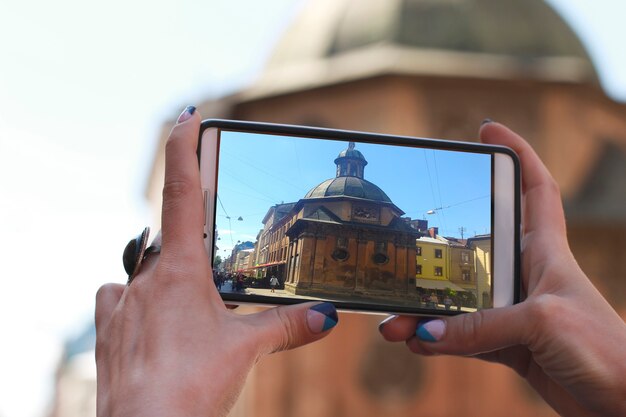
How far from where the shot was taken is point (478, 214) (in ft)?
2.86

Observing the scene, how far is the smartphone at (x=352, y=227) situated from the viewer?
82 centimetres

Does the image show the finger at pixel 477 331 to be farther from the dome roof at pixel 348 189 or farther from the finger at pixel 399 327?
the dome roof at pixel 348 189

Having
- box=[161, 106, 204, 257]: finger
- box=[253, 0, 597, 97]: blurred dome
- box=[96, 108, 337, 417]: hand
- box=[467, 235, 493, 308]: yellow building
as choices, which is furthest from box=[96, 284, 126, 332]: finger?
box=[253, 0, 597, 97]: blurred dome

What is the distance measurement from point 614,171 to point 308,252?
17.3ft

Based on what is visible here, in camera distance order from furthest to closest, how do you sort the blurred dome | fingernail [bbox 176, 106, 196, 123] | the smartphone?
1. the blurred dome
2. the smartphone
3. fingernail [bbox 176, 106, 196, 123]

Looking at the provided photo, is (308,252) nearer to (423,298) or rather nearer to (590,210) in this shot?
(423,298)

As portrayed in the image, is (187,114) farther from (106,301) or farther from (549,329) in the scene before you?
(549,329)

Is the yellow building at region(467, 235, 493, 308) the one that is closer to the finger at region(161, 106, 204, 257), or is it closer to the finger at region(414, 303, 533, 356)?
the finger at region(414, 303, 533, 356)

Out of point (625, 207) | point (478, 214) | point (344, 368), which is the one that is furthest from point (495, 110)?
point (478, 214)

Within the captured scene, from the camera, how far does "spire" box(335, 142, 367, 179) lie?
0.83 meters

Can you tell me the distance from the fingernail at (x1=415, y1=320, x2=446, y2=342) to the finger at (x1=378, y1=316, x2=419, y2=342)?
0.10ft

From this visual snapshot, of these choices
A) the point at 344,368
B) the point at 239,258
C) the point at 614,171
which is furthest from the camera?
the point at 614,171

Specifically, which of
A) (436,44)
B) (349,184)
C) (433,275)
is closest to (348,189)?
(349,184)

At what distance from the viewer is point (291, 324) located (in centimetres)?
71
